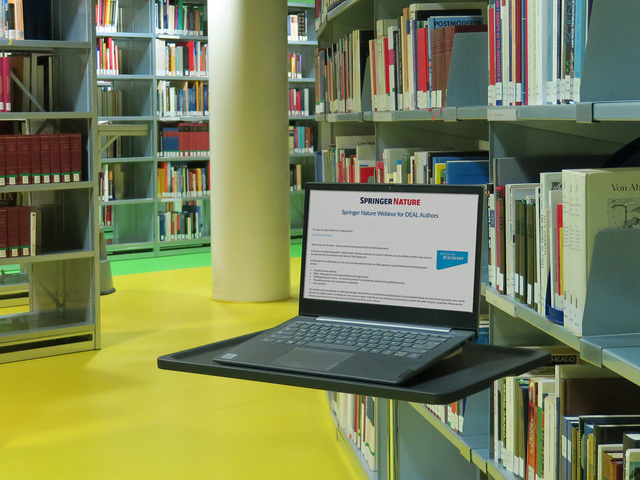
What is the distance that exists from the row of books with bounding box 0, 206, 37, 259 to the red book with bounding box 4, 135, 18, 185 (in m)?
0.19

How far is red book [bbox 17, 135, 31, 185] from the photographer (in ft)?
13.5

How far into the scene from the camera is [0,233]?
4125 mm

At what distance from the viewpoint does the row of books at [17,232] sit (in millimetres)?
4137

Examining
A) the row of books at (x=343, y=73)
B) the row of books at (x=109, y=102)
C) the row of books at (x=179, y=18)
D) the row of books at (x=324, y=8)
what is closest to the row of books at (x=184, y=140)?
the row of books at (x=109, y=102)

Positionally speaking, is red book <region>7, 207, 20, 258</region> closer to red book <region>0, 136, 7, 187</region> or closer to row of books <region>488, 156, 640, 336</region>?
red book <region>0, 136, 7, 187</region>

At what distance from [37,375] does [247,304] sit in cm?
175

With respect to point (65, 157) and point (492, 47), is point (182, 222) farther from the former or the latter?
point (492, 47)

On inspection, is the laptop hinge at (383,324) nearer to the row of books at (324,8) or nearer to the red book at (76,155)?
the row of books at (324,8)

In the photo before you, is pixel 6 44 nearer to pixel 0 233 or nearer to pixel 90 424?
pixel 0 233

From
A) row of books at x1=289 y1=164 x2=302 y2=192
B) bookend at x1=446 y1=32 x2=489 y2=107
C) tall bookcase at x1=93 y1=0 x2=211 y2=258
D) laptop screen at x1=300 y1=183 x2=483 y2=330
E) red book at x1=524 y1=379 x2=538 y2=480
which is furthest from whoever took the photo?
row of books at x1=289 y1=164 x2=302 y2=192

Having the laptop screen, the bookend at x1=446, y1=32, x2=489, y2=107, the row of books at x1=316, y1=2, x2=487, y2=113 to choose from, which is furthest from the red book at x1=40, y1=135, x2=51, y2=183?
the laptop screen

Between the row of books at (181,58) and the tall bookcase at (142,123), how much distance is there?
0.03m

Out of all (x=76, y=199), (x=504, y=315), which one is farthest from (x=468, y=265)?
(x=76, y=199)

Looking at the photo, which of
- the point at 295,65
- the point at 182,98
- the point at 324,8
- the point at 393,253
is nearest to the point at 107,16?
the point at 182,98
